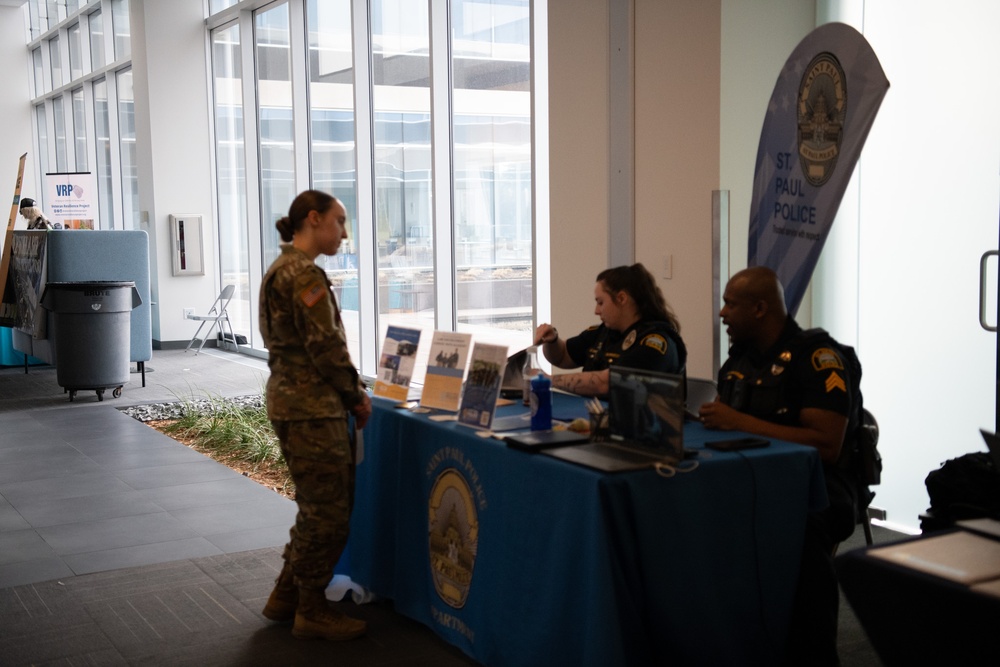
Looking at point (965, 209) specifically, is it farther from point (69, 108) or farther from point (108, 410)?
point (69, 108)

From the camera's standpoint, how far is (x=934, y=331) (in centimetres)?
446

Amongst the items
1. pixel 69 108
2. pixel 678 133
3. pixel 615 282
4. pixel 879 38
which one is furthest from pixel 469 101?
pixel 69 108

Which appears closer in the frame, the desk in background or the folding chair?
the desk in background

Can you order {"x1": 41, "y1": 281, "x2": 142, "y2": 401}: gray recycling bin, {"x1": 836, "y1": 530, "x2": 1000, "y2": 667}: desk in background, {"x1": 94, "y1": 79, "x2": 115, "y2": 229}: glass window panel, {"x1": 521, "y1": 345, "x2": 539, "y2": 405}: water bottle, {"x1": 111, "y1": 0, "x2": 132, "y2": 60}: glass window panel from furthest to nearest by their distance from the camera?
{"x1": 94, "y1": 79, "x2": 115, "y2": 229}: glass window panel < {"x1": 111, "y1": 0, "x2": 132, "y2": 60}: glass window panel < {"x1": 41, "y1": 281, "x2": 142, "y2": 401}: gray recycling bin < {"x1": 521, "y1": 345, "x2": 539, "y2": 405}: water bottle < {"x1": 836, "y1": 530, "x2": 1000, "y2": 667}: desk in background

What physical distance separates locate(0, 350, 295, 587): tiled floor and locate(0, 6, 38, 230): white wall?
1115cm

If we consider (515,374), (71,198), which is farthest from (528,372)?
(71,198)

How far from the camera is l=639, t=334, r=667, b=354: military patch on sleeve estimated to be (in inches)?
146

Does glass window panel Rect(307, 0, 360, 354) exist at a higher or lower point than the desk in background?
higher

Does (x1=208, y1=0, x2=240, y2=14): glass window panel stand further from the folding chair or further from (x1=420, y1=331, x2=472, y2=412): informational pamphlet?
(x1=420, y1=331, x2=472, y2=412): informational pamphlet

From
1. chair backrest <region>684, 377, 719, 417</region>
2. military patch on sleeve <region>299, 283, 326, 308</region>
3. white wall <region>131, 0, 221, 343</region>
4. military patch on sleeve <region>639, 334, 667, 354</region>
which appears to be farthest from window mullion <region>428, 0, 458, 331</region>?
white wall <region>131, 0, 221, 343</region>

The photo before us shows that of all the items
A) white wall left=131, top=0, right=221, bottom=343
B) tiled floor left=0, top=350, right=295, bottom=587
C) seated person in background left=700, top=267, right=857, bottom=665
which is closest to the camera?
seated person in background left=700, top=267, right=857, bottom=665

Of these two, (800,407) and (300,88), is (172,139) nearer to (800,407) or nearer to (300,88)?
(300,88)

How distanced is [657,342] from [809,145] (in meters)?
0.91

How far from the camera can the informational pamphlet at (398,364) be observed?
3795 millimetres
